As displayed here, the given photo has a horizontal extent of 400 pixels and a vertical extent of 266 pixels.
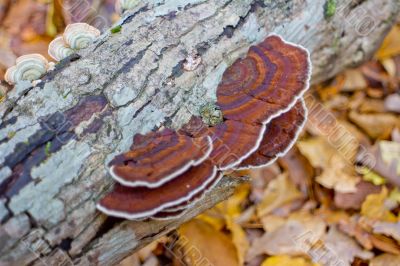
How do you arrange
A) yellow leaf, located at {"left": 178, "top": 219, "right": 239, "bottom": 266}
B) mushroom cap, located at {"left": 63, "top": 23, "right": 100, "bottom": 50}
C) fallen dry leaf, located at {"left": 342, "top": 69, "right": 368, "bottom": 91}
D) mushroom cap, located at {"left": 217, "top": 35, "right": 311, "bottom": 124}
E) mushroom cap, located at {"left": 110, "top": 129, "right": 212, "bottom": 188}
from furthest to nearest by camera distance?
fallen dry leaf, located at {"left": 342, "top": 69, "right": 368, "bottom": 91} → yellow leaf, located at {"left": 178, "top": 219, "right": 239, "bottom": 266} → mushroom cap, located at {"left": 63, "top": 23, "right": 100, "bottom": 50} → mushroom cap, located at {"left": 217, "top": 35, "right": 311, "bottom": 124} → mushroom cap, located at {"left": 110, "top": 129, "right": 212, "bottom": 188}

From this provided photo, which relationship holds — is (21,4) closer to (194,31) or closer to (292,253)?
(194,31)

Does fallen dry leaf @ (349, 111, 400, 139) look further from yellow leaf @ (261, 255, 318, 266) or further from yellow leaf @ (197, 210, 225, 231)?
yellow leaf @ (197, 210, 225, 231)

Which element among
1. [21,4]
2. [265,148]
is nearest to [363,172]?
[265,148]

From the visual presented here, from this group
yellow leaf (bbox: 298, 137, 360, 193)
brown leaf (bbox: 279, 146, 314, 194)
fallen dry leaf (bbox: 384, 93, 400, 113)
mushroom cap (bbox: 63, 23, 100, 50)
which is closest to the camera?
mushroom cap (bbox: 63, 23, 100, 50)

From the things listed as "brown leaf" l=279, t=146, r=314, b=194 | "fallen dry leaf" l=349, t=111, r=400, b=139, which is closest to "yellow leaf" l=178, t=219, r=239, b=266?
"brown leaf" l=279, t=146, r=314, b=194

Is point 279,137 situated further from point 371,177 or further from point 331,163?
point 371,177

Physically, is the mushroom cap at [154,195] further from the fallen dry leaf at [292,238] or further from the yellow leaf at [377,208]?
the yellow leaf at [377,208]
